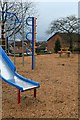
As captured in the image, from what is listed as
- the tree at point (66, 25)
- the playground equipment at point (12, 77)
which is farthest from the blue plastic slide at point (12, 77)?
the tree at point (66, 25)

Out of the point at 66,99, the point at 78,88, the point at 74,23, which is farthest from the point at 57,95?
the point at 74,23

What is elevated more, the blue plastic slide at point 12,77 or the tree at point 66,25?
the tree at point 66,25

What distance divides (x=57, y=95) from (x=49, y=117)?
1.33 metres

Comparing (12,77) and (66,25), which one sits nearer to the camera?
(12,77)

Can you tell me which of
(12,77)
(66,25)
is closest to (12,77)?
(12,77)

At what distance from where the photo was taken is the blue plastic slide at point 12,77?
4754 millimetres

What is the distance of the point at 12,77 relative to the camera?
520 centimetres

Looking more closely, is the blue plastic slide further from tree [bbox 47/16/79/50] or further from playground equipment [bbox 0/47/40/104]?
tree [bbox 47/16/79/50]

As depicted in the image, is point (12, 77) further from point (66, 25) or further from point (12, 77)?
point (66, 25)

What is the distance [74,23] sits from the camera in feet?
138

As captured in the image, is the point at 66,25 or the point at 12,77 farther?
the point at 66,25

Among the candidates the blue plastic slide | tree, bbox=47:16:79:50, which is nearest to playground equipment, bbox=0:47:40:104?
the blue plastic slide

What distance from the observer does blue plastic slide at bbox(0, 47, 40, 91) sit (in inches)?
187

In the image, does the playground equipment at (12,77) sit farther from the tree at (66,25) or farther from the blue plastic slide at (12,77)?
the tree at (66,25)
